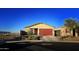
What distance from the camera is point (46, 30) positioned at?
6664mm

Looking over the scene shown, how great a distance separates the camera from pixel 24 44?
263 inches

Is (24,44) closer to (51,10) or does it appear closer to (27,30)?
(27,30)

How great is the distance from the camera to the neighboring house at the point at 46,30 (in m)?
6.65

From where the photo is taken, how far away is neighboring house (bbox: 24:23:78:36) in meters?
6.65

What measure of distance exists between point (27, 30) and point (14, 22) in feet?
0.72

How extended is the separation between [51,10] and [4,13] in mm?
672

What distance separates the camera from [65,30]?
6676 millimetres
